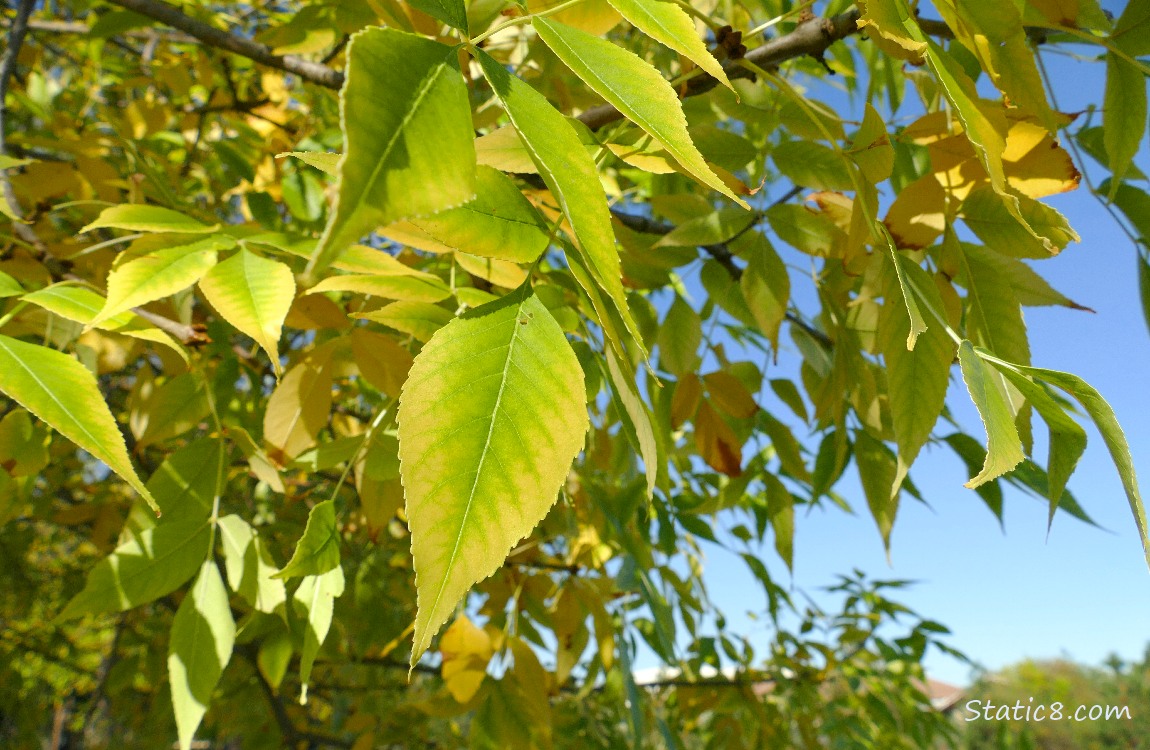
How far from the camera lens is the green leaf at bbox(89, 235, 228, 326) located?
0.65m

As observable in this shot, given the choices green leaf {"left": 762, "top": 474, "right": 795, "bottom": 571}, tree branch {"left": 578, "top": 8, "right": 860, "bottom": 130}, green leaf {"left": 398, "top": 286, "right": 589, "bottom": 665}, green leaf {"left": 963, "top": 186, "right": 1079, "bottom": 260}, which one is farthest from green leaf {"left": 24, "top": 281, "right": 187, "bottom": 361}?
green leaf {"left": 762, "top": 474, "right": 795, "bottom": 571}

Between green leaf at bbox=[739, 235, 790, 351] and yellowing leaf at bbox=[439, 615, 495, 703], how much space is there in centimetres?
65

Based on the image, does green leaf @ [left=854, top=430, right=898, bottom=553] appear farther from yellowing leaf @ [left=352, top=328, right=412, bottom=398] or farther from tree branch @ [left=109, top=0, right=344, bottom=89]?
tree branch @ [left=109, top=0, right=344, bottom=89]

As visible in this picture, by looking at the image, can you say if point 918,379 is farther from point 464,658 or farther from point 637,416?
point 464,658

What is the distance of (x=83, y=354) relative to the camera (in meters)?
→ 1.00

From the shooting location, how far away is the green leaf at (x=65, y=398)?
53 cm

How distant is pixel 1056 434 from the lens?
1.94 ft

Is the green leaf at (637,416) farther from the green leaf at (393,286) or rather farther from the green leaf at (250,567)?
the green leaf at (250,567)

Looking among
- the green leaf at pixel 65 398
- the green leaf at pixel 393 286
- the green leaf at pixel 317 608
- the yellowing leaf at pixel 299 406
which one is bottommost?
the green leaf at pixel 317 608

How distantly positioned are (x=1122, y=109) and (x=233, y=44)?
1.30 meters

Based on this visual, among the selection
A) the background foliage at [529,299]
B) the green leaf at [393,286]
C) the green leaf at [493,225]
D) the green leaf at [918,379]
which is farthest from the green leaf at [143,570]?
the green leaf at [918,379]

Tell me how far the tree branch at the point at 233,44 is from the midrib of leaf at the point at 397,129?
99cm

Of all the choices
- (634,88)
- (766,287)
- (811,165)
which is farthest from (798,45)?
(634,88)

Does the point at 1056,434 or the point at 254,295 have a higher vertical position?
the point at 254,295
